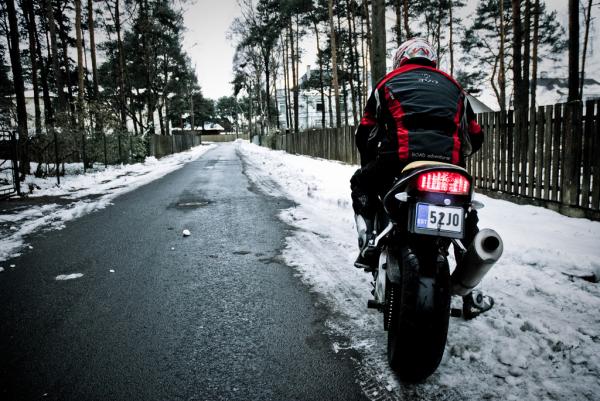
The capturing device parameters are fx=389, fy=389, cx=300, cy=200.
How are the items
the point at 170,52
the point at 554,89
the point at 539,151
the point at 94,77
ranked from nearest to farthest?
1. the point at 539,151
2. the point at 94,77
3. the point at 170,52
4. the point at 554,89

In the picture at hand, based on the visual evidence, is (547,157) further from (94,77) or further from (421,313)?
(94,77)

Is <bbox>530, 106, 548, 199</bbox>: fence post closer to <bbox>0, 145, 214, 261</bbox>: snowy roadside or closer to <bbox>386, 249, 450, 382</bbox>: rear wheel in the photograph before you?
<bbox>386, 249, 450, 382</bbox>: rear wheel

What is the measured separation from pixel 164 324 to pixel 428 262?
207 cm

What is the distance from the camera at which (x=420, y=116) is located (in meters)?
2.29

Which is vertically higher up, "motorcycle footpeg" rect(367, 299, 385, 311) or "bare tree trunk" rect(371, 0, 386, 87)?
"bare tree trunk" rect(371, 0, 386, 87)

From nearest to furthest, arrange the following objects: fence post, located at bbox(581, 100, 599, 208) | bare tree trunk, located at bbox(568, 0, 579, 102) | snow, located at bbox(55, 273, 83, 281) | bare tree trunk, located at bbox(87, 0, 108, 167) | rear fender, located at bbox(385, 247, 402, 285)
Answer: rear fender, located at bbox(385, 247, 402, 285) < snow, located at bbox(55, 273, 83, 281) < fence post, located at bbox(581, 100, 599, 208) < bare tree trunk, located at bbox(568, 0, 579, 102) < bare tree trunk, located at bbox(87, 0, 108, 167)

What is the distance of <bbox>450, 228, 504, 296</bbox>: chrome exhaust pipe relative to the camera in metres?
1.92

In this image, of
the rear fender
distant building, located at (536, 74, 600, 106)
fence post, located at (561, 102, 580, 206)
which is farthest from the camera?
distant building, located at (536, 74, 600, 106)

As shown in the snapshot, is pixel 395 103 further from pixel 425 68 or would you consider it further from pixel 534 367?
pixel 534 367

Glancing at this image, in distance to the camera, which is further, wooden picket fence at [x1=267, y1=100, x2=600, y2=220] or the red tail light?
wooden picket fence at [x1=267, y1=100, x2=600, y2=220]

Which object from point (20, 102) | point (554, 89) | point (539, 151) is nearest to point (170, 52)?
point (20, 102)

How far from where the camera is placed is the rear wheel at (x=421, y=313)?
196 centimetres

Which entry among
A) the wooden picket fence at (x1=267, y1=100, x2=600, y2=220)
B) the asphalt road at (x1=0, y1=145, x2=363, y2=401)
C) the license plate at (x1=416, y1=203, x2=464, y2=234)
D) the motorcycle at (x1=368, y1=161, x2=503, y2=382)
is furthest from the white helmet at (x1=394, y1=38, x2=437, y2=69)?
the wooden picket fence at (x1=267, y1=100, x2=600, y2=220)

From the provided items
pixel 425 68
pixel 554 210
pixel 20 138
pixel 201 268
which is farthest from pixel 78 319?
pixel 20 138
